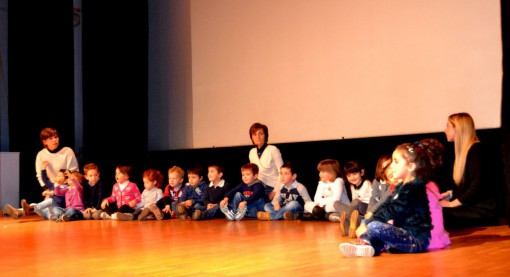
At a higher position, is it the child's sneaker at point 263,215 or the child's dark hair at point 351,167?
the child's dark hair at point 351,167

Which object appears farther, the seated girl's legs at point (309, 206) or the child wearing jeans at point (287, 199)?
the child wearing jeans at point (287, 199)

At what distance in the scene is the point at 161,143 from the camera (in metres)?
9.47

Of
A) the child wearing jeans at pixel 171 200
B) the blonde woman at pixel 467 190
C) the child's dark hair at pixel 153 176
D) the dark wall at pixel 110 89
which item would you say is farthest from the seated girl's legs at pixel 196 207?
the blonde woman at pixel 467 190

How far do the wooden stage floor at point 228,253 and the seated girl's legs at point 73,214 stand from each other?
54.5 inches

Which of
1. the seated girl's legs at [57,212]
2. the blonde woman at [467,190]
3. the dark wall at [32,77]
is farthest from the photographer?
the dark wall at [32,77]

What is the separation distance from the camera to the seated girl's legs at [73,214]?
7632 mm

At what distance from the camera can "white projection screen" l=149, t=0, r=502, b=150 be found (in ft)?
20.7

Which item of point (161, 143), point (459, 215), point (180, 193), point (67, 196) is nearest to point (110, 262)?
point (459, 215)

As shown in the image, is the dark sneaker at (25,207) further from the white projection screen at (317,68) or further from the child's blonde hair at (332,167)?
the child's blonde hair at (332,167)

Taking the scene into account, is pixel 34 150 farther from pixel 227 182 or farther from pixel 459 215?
pixel 459 215

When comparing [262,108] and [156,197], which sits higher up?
[262,108]

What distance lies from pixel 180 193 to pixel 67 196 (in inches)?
57.0

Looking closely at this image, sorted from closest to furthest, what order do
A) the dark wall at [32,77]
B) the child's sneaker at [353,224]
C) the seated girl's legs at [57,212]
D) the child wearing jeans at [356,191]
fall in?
the child's sneaker at [353,224] → the child wearing jeans at [356,191] → the seated girl's legs at [57,212] → the dark wall at [32,77]

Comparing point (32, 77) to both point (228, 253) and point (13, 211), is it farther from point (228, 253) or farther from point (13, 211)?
point (228, 253)
